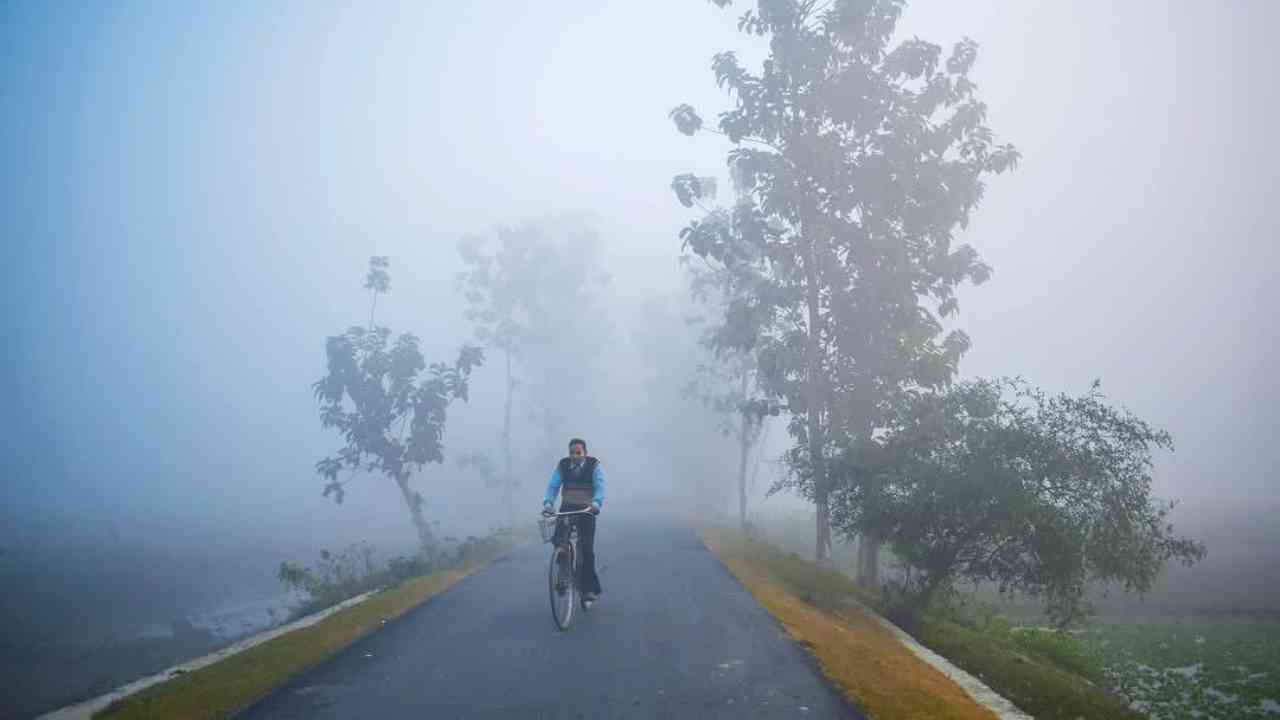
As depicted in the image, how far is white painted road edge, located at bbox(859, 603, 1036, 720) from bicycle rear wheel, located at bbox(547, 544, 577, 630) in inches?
179

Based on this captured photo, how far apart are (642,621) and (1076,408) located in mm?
7809

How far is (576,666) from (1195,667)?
12.1 m

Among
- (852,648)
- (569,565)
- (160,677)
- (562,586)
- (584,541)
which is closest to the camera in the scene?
(160,677)

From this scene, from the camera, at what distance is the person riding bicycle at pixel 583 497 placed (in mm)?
11188

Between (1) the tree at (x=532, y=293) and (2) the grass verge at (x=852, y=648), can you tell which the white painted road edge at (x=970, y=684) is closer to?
(2) the grass verge at (x=852, y=648)

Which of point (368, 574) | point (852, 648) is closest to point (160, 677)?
point (852, 648)

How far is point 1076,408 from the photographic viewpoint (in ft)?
40.7

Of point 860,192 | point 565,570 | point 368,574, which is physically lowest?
point 368,574

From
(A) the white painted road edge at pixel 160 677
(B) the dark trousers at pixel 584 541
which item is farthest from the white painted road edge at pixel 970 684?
(A) the white painted road edge at pixel 160 677

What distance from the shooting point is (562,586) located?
10469 mm

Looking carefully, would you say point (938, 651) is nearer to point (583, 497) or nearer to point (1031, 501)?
point (1031, 501)

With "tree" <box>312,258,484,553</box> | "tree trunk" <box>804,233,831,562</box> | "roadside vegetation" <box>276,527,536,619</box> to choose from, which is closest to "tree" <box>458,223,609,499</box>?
"tree" <box>312,258,484,553</box>

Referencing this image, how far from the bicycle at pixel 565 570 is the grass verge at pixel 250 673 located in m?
2.66

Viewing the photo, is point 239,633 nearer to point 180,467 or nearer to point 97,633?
point 97,633
